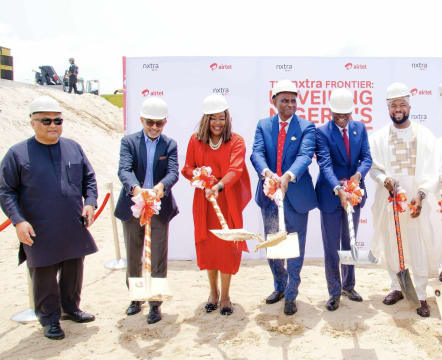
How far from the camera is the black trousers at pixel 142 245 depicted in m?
3.68

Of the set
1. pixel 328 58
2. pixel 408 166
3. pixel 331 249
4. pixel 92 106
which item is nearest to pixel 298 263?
pixel 331 249

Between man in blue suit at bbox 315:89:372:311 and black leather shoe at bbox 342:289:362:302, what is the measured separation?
0.33m

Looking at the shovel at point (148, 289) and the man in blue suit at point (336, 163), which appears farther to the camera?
the man in blue suit at point (336, 163)

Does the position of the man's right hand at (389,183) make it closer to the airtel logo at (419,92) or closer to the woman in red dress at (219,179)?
the woman in red dress at (219,179)

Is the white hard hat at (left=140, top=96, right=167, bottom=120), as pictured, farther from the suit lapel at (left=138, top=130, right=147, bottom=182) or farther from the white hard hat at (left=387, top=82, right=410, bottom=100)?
the white hard hat at (left=387, top=82, right=410, bottom=100)

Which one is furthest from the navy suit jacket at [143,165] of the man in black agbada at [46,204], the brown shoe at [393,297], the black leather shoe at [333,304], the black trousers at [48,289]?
the brown shoe at [393,297]

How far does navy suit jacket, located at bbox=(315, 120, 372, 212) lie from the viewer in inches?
144

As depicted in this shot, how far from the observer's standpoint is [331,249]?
3742 mm

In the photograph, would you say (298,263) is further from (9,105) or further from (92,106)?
(92,106)

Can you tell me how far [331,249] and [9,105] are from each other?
16854mm

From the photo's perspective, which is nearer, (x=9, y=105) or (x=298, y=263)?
(x=298, y=263)

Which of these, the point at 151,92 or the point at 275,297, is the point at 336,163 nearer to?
the point at 275,297

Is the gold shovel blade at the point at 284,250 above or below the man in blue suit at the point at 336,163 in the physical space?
below

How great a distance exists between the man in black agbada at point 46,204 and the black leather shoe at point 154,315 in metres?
0.74
